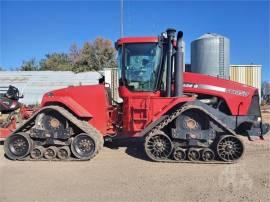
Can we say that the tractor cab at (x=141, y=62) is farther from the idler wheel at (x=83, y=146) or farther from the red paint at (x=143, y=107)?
the idler wheel at (x=83, y=146)

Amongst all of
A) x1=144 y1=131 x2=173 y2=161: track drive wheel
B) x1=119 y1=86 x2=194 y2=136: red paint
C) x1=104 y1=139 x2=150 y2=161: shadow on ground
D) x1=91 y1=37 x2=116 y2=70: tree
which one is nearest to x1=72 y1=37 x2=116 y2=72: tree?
x1=91 y1=37 x2=116 y2=70: tree

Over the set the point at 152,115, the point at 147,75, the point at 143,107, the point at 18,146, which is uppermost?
the point at 147,75

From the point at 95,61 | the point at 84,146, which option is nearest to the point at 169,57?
the point at 84,146

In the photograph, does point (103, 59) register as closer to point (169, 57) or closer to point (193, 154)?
point (169, 57)

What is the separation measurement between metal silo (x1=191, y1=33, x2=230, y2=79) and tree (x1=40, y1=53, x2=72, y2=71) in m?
38.5

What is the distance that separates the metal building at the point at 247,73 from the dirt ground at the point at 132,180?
18711 mm

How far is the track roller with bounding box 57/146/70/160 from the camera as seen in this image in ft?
29.3

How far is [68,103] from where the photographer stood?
926cm

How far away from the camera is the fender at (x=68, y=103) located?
9.22 meters

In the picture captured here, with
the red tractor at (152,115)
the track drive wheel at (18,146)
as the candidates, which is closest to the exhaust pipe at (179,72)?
the red tractor at (152,115)

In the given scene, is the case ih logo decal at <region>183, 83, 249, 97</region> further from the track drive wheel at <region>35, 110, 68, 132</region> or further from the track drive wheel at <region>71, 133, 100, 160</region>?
the track drive wheel at <region>35, 110, 68, 132</region>

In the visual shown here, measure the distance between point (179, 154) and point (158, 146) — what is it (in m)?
0.50

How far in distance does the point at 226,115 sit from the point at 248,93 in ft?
2.80

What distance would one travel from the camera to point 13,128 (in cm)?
1014
